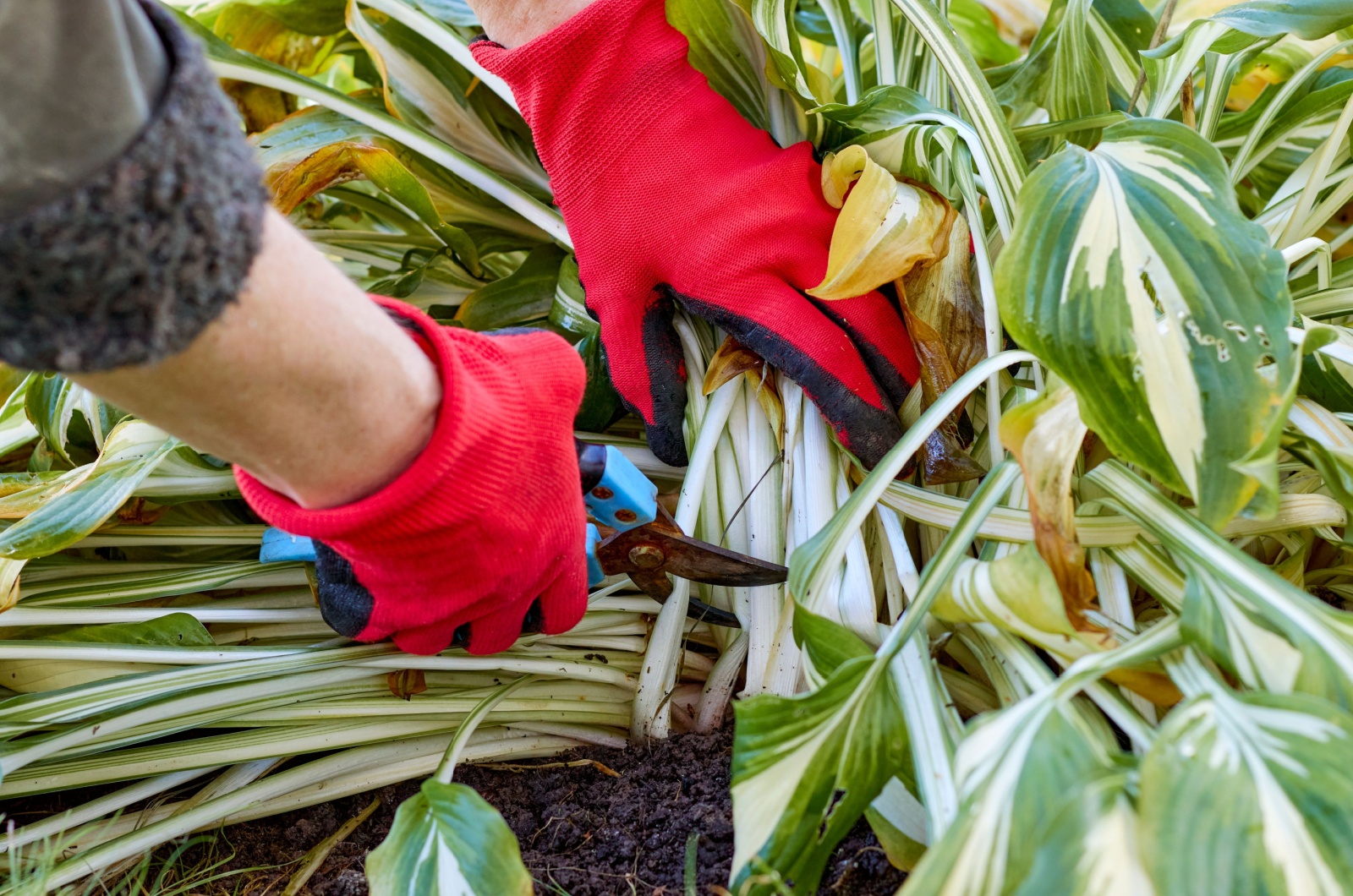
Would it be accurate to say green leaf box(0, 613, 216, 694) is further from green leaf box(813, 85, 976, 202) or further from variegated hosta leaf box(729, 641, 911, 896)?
green leaf box(813, 85, 976, 202)

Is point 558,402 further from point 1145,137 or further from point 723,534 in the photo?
point 1145,137

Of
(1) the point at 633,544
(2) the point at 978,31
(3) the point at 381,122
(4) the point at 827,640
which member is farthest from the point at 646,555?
(2) the point at 978,31

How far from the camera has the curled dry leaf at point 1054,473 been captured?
531 mm

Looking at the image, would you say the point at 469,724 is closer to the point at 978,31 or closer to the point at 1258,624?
the point at 1258,624

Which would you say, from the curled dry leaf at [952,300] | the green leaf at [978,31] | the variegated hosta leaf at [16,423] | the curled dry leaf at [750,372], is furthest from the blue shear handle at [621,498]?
the green leaf at [978,31]

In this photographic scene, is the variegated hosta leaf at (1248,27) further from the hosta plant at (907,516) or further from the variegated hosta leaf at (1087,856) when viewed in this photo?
the variegated hosta leaf at (1087,856)

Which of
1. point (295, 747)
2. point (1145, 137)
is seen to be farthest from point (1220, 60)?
point (295, 747)

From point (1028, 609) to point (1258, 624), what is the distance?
0.38 feet

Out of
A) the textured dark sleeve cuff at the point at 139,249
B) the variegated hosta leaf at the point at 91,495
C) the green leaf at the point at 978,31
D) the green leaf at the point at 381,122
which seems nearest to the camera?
the textured dark sleeve cuff at the point at 139,249

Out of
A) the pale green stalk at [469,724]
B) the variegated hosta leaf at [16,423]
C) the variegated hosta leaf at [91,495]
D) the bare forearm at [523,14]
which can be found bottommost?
the variegated hosta leaf at [16,423]

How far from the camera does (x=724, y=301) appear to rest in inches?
30.5

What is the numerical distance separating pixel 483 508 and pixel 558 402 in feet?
0.31

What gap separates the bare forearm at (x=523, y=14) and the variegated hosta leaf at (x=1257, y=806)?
0.69 meters

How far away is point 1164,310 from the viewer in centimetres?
50
